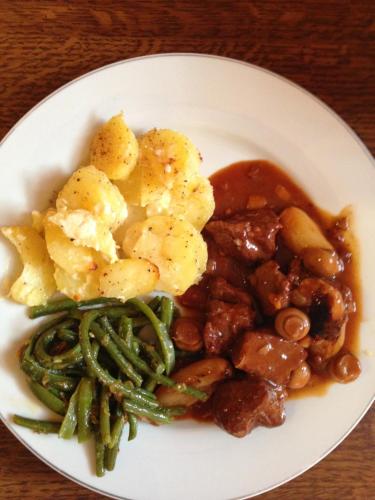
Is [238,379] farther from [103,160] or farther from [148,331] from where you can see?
[103,160]

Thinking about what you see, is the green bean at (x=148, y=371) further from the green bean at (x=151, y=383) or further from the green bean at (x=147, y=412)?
the green bean at (x=147, y=412)

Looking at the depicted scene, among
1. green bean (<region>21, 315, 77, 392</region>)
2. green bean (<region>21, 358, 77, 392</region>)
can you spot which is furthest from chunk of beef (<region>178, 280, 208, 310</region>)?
green bean (<region>21, 358, 77, 392</region>)

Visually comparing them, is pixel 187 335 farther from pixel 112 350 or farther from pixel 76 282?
pixel 76 282

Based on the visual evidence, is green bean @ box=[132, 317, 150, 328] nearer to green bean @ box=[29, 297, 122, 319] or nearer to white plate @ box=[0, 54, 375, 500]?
green bean @ box=[29, 297, 122, 319]

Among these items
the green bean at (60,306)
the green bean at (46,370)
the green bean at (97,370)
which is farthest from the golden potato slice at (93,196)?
the green bean at (46,370)

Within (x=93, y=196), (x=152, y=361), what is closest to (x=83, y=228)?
(x=93, y=196)

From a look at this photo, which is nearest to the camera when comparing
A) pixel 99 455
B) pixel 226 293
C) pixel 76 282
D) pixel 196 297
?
pixel 76 282
